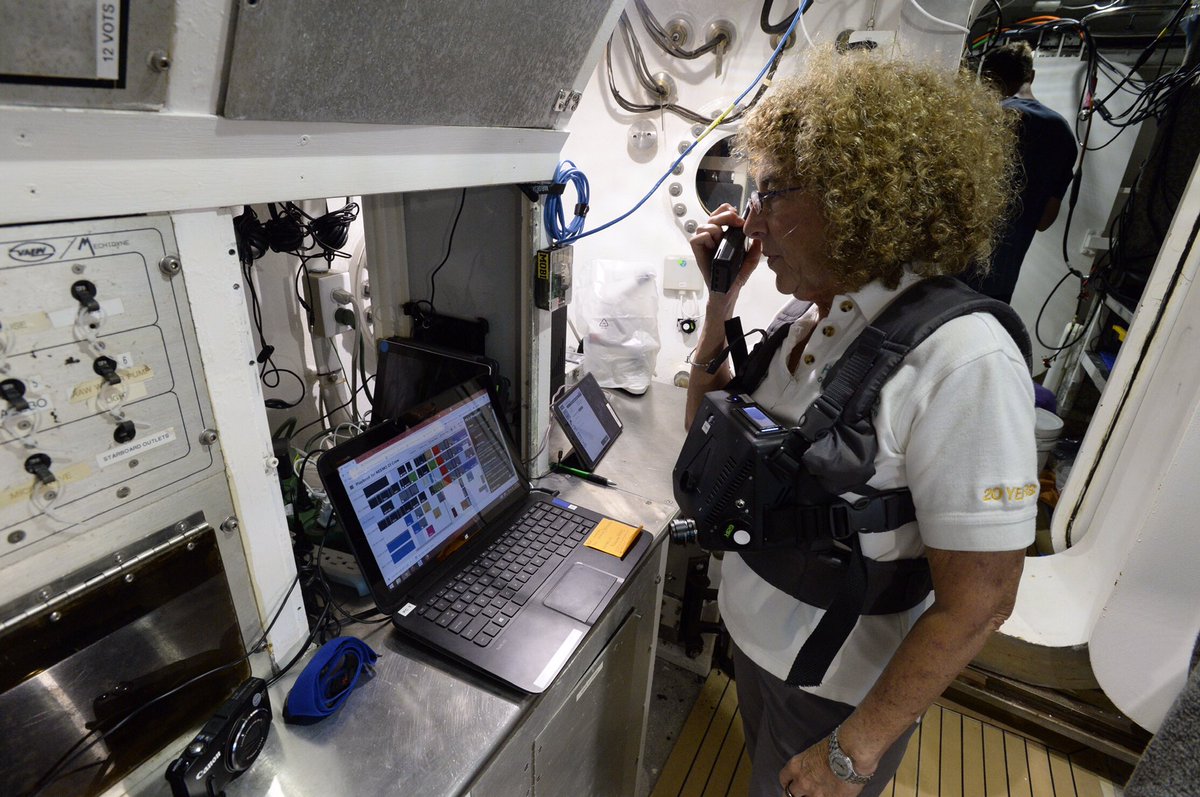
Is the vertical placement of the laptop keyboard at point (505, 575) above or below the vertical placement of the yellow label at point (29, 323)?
below

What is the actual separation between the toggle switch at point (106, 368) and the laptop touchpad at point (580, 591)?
0.68 metres

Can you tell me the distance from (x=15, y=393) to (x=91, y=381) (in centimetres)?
6

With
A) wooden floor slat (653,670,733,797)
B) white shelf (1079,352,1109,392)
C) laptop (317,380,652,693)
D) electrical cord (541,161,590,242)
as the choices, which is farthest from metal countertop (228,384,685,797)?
white shelf (1079,352,1109,392)

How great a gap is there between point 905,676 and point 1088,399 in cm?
293

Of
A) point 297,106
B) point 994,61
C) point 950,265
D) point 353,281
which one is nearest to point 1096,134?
point 994,61

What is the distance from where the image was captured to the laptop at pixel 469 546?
2.94 ft

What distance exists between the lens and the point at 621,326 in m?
2.11

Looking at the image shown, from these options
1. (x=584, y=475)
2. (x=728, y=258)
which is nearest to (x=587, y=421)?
(x=584, y=475)

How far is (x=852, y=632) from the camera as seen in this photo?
0.98 meters

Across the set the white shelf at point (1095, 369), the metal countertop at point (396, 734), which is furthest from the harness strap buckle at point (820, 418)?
the white shelf at point (1095, 369)

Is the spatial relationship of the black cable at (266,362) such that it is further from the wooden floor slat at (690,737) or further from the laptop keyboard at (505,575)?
the wooden floor slat at (690,737)

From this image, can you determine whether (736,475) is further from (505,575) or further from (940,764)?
(940,764)

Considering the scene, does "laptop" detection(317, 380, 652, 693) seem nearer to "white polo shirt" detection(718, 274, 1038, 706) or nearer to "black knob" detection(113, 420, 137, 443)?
"black knob" detection(113, 420, 137, 443)

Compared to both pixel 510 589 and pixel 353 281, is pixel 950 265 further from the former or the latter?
pixel 353 281
